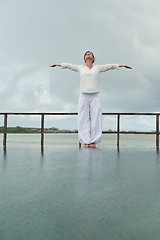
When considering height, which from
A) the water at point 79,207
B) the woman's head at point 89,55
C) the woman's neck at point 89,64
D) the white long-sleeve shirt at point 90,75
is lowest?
the water at point 79,207

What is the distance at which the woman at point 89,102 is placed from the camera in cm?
655

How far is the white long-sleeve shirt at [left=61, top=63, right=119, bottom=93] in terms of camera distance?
21.4 ft

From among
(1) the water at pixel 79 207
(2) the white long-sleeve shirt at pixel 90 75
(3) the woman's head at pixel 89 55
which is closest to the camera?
(1) the water at pixel 79 207

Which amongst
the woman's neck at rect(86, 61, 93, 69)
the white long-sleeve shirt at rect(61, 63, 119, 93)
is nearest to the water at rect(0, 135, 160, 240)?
the white long-sleeve shirt at rect(61, 63, 119, 93)

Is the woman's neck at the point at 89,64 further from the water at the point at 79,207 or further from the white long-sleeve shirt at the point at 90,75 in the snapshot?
the water at the point at 79,207

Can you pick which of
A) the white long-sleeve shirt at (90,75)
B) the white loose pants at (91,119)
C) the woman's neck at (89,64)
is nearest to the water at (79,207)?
the white loose pants at (91,119)

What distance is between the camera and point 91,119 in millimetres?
6664

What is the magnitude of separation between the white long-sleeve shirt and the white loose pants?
0.15m

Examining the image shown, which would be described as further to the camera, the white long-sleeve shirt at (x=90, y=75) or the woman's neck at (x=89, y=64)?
the woman's neck at (x=89, y=64)

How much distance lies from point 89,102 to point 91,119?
1.19 feet

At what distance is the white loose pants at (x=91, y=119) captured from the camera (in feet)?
21.6

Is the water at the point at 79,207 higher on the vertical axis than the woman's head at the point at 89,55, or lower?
lower

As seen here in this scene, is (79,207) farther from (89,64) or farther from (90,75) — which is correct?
(89,64)

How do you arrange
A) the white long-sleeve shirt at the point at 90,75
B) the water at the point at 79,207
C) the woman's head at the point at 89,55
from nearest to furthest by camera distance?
the water at the point at 79,207 → the white long-sleeve shirt at the point at 90,75 → the woman's head at the point at 89,55
